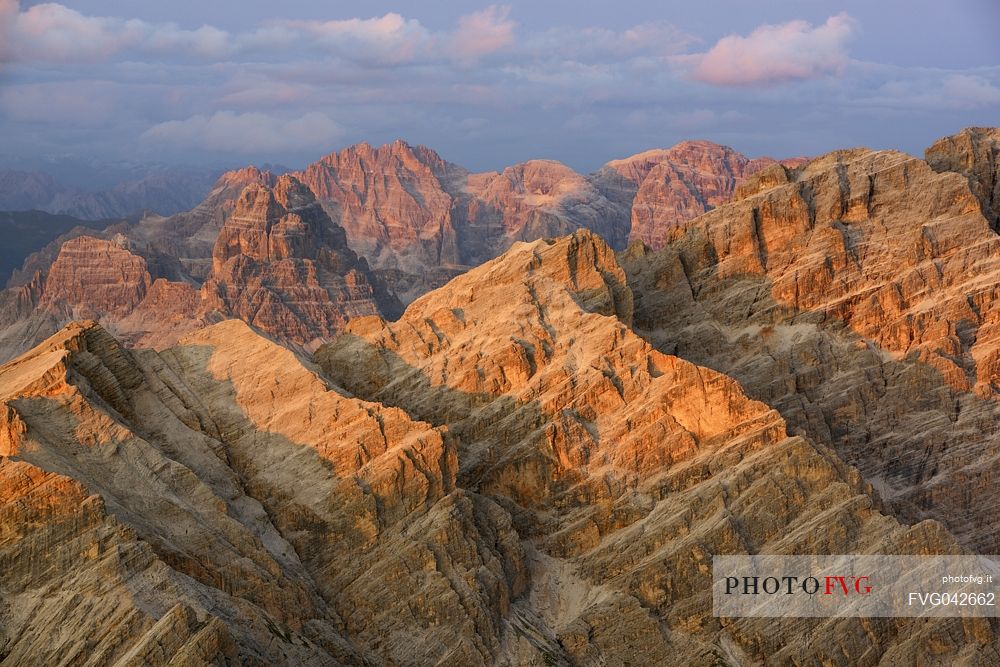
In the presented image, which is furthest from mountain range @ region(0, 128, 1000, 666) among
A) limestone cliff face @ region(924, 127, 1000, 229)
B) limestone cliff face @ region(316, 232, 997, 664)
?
limestone cliff face @ region(924, 127, 1000, 229)

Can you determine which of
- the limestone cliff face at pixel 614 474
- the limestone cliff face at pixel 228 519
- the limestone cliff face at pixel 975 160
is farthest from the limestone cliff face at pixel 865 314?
the limestone cliff face at pixel 228 519

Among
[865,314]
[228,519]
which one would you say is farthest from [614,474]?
[865,314]

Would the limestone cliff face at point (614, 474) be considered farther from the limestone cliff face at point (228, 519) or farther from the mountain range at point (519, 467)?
the limestone cliff face at point (228, 519)

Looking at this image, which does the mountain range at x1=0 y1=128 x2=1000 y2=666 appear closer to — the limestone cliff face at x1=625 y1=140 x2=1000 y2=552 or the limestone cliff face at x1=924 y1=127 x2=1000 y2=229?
the limestone cliff face at x1=625 y1=140 x2=1000 y2=552

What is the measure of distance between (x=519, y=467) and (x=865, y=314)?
158 ft

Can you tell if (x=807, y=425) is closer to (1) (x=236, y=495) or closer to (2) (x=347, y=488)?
(2) (x=347, y=488)

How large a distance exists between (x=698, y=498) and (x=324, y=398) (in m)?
33.5

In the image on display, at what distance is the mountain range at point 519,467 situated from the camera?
8038 centimetres

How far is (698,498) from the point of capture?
100375 millimetres

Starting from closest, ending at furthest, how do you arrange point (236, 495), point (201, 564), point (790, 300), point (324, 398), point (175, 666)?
point (175, 666) < point (201, 564) < point (236, 495) < point (324, 398) < point (790, 300)

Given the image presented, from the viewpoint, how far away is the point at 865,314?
Answer: 12975cm

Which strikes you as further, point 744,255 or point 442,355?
point 744,255

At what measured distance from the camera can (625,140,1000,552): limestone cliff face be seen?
124 m

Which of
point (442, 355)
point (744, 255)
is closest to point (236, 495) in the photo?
point (442, 355)
